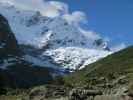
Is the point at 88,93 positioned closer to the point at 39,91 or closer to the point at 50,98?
the point at 50,98

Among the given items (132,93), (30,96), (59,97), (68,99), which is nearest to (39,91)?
(30,96)

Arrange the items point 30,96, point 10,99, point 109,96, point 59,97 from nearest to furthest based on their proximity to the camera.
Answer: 1. point 109,96
2. point 59,97
3. point 30,96
4. point 10,99

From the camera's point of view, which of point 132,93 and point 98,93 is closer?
point 132,93

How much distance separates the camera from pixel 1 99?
6100cm

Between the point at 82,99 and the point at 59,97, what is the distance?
4003 mm

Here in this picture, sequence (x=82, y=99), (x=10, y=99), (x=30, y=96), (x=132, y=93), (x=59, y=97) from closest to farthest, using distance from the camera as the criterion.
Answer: (x=132, y=93)
(x=82, y=99)
(x=59, y=97)
(x=30, y=96)
(x=10, y=99)

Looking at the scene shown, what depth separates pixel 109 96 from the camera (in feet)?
139

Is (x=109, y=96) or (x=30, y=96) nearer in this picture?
(x=109, y=96)

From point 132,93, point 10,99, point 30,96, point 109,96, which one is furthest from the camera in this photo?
point 10,99

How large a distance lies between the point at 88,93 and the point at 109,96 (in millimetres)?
3877

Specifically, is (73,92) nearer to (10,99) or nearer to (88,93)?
(88,93)

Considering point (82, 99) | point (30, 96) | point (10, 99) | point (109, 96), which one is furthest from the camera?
point (10, 99)

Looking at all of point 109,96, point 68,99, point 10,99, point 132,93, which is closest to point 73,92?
point 68,99

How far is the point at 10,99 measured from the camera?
59.8m
